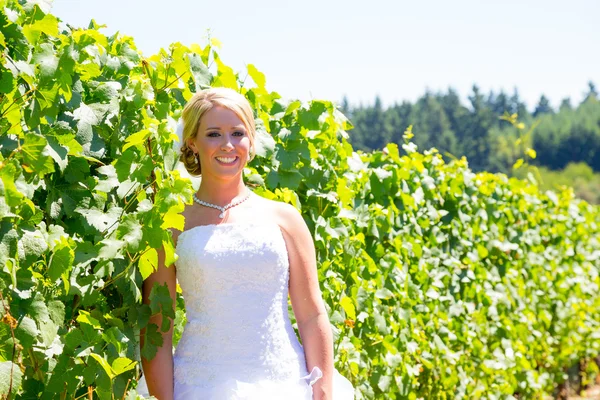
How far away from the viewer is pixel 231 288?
8.73 ft

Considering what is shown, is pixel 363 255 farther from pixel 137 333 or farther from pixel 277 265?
pixel 137 333

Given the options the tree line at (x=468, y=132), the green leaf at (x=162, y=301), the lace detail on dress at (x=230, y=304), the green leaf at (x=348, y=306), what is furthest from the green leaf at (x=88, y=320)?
the tree line at (x=468, y=132)

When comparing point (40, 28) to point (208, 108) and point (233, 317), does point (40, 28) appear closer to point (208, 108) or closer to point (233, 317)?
point (208, 108)

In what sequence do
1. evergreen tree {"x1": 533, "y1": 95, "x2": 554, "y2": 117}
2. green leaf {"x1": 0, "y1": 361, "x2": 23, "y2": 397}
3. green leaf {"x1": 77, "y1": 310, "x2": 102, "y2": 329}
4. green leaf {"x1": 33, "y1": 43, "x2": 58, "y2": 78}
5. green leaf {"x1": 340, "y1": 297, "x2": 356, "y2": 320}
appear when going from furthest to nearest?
evergreen tree {"x1": 533, "y1": 95, "x2": 554, "y2": 117}
green leaf {"x1": 340, "y1": 297, "x2": 356, "y2": 320}
green leaf {"x1": 77, "y1": 310, "x2": 102, "y2": 329}
green leaf {"x1": 33, "y1": 43, "x2": 58, "y2": 78}
green leaf {"x1": 0, "y1": 361, "x2": 23, "y2": 397}

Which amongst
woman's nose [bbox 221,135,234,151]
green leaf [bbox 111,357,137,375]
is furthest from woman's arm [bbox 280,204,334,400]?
green leaf [bbox 111,357,137,375]

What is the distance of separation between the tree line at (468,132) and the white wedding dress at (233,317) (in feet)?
303

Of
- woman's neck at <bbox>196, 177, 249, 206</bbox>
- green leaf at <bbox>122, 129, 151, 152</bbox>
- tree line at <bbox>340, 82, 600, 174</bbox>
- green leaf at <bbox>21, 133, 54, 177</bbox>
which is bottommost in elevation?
green leaf at <bbox>21, 133, 54, 177</bbox>

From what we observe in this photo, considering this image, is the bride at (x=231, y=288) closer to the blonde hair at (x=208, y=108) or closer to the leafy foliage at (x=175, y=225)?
the blonde hair at (x=208, y=108)

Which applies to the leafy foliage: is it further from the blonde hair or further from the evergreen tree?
the evergreen tree

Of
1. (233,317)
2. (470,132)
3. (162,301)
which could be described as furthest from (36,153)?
(470,132)

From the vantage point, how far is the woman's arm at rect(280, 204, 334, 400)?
2.80 metres

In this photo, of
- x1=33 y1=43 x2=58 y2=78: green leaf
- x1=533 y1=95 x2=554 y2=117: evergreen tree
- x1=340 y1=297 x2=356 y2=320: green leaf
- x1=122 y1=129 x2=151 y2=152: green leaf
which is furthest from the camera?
x1=533 y1=95 x2=554 y2=117: evergreen tree

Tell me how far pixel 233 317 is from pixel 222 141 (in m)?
0.56

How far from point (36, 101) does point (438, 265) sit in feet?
13.4
